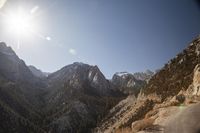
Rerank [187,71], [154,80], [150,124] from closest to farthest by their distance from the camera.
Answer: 1. [150,124]
2. [187,71]
3. [154,80]

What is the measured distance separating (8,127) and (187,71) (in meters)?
105

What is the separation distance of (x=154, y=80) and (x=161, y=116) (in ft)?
356

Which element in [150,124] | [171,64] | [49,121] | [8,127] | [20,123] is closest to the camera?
[150,124]

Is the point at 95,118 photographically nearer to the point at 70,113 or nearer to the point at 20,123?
the point at 70,113

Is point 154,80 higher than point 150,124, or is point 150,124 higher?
point 154,80

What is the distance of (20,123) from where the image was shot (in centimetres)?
16738

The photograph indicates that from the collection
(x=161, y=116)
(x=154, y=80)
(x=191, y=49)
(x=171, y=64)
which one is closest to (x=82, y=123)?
(x=154, y=80)

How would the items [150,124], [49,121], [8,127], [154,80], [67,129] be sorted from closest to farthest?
[150,124] → [154,80] → [8,127] → [67,129] → [49,121]

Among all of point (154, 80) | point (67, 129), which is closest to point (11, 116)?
point (67, 129)

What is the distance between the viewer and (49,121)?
198125mm

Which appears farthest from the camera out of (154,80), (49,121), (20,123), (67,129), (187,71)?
(49,121)

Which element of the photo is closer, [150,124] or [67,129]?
[150,124]

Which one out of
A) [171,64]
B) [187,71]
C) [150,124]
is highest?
[171,64]

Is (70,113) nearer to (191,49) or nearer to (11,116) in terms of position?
(11,116)
